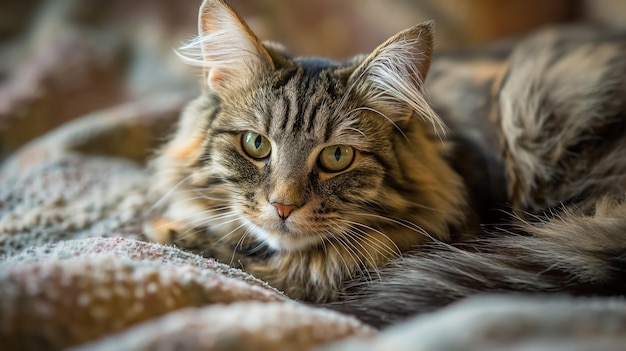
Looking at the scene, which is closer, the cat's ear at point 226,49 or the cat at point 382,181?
the cat at point 382,181

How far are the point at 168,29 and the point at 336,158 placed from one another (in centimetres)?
167

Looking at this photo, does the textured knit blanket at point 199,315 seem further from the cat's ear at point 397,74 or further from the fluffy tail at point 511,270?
the cat's ear at point 397,74

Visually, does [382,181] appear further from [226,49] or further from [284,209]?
[226,49]

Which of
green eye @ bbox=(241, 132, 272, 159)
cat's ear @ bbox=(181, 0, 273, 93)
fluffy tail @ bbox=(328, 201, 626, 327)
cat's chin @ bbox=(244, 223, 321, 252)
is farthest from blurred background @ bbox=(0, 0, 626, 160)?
fluffy tail @ bbox=(328, 201, 626, 327)

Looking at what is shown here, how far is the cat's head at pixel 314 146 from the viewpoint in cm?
124

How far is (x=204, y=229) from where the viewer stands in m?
1.42

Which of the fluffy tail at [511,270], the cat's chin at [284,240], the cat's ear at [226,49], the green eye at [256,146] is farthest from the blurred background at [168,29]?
the fluffy tail at [511,270]

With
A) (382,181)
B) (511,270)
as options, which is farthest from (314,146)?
(511,270)

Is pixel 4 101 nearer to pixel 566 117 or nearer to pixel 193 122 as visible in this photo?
pixel 193 122

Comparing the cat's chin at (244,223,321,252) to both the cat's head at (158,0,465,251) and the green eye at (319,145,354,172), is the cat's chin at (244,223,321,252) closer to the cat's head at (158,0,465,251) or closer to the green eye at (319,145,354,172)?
the cat's head at (158,0,465,251)

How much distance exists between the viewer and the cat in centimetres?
111

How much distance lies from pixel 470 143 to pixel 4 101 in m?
1.72

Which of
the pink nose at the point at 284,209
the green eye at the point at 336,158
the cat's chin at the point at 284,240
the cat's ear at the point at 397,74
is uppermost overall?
the cat's ear at the point at 397,74

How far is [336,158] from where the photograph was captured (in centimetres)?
128
